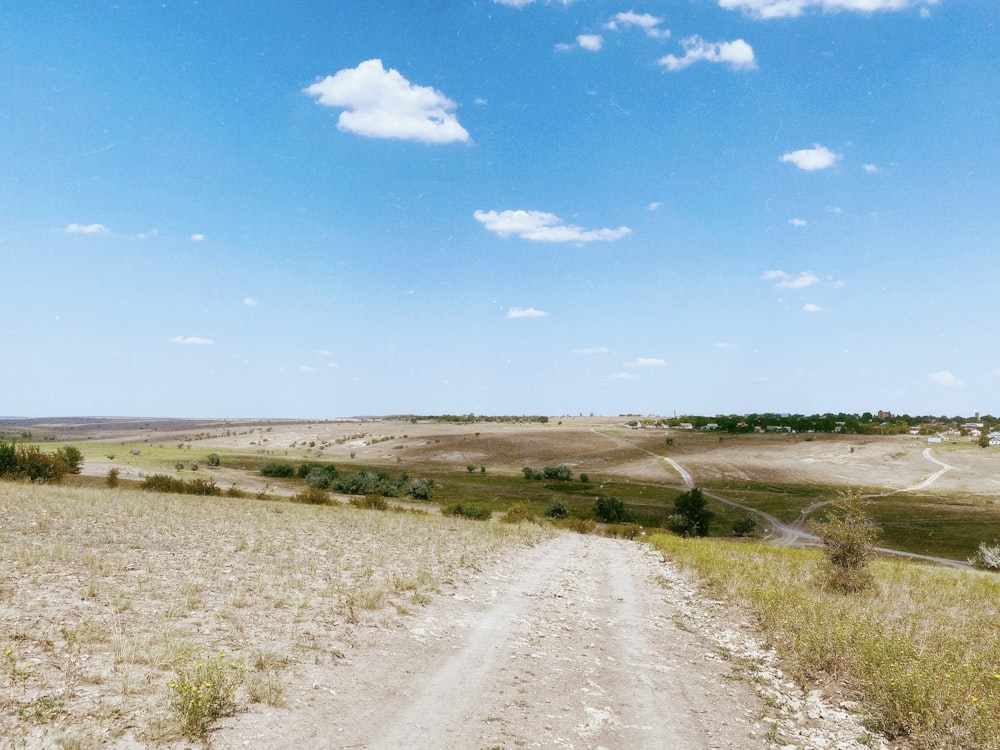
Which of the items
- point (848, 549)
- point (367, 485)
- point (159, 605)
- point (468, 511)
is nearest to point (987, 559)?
point (848, 549)

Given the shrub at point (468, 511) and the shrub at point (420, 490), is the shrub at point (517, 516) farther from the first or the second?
the shrub at point (420, 490)

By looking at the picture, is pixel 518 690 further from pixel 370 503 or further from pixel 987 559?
pixel 987 559

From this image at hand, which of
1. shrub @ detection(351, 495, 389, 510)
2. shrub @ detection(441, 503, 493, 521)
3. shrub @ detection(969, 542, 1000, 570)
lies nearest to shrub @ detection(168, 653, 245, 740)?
shrub @ detection(351, 495, 389, 510)

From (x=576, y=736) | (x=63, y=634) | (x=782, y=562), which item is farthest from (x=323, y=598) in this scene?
(x=782, y=562)

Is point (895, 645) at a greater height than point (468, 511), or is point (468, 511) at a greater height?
point (895, 645)

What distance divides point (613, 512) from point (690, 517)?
33.7ft

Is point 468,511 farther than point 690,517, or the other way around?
point 690,517

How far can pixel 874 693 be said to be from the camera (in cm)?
996

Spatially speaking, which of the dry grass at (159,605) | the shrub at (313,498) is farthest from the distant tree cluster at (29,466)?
the dry grass at (159,605)

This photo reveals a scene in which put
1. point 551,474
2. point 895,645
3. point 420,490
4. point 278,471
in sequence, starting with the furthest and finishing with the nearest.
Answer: point 551,474
point 278,471
point 420,490
point 895,645

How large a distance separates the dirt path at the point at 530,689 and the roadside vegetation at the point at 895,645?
852mm

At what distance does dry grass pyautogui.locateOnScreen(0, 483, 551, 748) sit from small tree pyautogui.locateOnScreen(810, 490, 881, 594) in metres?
14.0

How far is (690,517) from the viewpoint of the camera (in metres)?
74.3

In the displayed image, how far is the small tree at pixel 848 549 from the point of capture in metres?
20.8
